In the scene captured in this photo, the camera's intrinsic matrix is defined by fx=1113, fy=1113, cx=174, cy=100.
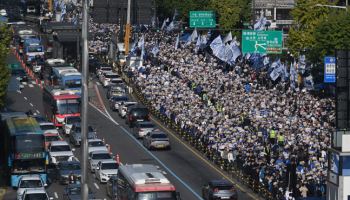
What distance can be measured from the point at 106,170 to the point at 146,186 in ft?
46.3

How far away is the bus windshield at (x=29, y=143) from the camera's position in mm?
55906

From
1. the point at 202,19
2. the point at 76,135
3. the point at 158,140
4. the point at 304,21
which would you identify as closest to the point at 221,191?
the point at 158,140

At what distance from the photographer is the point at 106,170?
191ft

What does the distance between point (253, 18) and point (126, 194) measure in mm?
77491

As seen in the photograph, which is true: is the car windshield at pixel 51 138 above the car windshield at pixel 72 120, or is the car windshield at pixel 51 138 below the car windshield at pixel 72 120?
below

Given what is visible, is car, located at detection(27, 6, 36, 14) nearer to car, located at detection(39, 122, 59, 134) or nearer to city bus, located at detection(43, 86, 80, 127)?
city bus, located at detection(43, 86, 80, 127)

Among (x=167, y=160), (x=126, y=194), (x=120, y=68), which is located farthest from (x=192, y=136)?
(x=120, y=68)

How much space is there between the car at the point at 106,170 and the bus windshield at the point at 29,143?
3601mm

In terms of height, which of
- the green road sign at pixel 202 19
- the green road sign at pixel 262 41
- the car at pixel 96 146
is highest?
the green road sign at pixel 202 19

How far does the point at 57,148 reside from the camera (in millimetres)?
64312

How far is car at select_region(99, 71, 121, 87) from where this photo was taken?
92250 millimetres

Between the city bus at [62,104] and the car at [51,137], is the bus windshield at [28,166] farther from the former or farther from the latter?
the city bus at [62,104]

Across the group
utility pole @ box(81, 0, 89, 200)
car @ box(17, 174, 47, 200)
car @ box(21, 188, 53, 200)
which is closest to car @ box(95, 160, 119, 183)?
car @ box(17, 174, 47, 200)

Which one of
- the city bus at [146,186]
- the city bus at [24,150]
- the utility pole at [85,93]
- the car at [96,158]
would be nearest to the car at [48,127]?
the car at [96,158]
